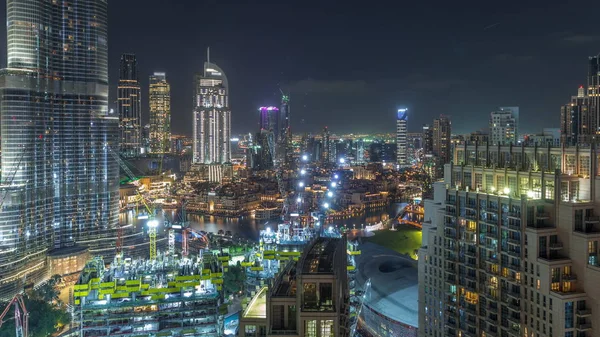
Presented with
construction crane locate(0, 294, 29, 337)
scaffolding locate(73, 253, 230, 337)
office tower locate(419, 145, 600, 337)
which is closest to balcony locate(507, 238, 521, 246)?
office tower locate(419, 145, 600, 337)

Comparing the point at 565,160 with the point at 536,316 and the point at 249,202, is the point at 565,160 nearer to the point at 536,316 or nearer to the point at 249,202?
the point at 536,316

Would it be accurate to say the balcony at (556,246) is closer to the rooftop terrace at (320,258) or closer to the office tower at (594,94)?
the rooftop terrace at (320,258)

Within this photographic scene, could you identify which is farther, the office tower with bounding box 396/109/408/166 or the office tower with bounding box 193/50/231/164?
the office tower with bounding box 396/109/408/166

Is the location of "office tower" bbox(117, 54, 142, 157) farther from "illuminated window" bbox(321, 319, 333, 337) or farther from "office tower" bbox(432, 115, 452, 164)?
"illuminated window" bbox(321, 319, 333, 337)

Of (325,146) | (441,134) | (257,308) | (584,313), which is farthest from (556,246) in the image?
(325,146)

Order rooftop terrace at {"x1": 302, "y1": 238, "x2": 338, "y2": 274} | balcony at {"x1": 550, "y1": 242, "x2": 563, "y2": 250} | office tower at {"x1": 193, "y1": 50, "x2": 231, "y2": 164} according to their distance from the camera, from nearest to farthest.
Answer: rooftop terrace at {"x1": 302, "y1": 238, "x2": 338, "y2": 274} → balcony at {"x1": 550, "y1": 242, "x2": 563, "y2": 250} → office tower at {"x1": 193, "y1": 50, "x2": 231, "y2": 164}

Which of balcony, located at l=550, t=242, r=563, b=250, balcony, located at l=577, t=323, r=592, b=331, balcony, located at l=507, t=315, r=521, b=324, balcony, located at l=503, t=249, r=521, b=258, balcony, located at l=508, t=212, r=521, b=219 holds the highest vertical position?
balcony, located at l=508, t=212, r=521, b=219
